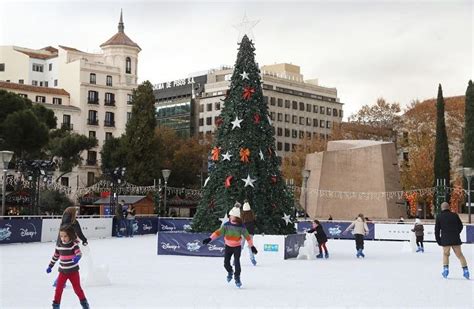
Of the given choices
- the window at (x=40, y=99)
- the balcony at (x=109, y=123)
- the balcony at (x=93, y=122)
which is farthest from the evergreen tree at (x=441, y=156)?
the window at (x=40, y=99)

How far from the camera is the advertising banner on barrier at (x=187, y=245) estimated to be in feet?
69.9

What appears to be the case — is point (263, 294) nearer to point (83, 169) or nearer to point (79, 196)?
point (79, 196)

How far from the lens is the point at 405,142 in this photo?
67.9 m

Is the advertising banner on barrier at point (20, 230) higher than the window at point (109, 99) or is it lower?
lower

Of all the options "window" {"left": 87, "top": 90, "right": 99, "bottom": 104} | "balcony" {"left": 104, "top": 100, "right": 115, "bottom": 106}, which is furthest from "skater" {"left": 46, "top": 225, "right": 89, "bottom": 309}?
"balcony" {"left": 104, "top": 100, "right": 115, "bottom": 106}

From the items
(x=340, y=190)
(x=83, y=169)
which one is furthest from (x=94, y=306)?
(x=83, y=169)

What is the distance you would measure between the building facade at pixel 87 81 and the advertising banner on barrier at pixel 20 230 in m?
47.8

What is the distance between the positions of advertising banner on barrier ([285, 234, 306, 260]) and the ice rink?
2.44 feet

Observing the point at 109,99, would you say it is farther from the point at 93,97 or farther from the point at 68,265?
the point at 68,265

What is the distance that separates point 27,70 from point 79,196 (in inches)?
1245

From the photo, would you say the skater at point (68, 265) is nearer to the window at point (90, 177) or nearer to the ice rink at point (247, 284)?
the ice rink at point (247, 284)

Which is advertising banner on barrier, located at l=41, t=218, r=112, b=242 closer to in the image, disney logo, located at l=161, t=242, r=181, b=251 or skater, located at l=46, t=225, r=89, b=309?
Result: disney logo, located at l=161, t=242, r=181, b=251

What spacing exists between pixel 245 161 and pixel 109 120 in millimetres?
61198

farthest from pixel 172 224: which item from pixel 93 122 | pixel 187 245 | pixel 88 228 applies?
pixel 93 122
